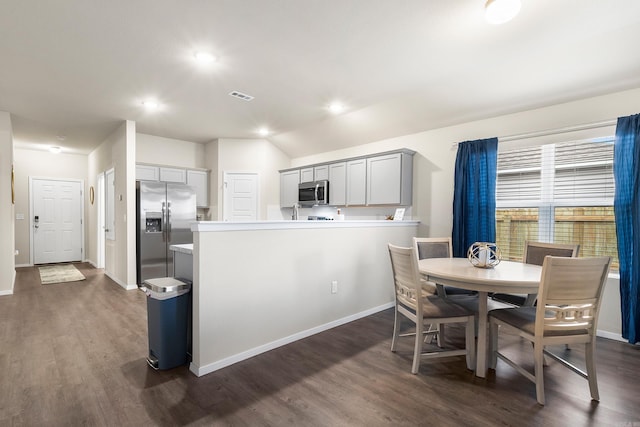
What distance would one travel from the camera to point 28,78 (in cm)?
336

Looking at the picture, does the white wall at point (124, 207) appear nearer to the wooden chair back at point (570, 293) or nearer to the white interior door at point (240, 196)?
the white interior door at point (240, 196)

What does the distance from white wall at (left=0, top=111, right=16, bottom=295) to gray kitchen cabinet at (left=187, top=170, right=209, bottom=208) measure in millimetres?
2514

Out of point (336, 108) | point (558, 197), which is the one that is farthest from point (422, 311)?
point (336, 108)

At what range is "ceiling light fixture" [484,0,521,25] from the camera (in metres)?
1.98

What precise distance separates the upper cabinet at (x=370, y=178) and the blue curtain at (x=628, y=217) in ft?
7.21

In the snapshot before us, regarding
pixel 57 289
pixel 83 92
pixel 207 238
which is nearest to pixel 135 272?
pixel 57 289

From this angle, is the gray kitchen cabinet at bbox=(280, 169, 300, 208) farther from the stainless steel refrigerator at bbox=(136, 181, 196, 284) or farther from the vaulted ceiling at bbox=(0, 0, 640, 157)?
the stainless steel refrigerator at bbox=(136, 181, 196, 284)

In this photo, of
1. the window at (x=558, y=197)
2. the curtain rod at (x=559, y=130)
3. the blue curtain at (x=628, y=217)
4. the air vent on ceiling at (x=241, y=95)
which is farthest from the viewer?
the air vent on ceiling at (x=241, y=95)

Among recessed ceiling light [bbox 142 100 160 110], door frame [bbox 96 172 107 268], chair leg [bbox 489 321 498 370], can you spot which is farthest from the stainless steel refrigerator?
chair leg [bbox 489 321 498 370]

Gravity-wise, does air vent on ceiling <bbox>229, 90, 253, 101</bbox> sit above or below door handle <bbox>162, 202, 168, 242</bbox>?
above

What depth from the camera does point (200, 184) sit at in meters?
6.26

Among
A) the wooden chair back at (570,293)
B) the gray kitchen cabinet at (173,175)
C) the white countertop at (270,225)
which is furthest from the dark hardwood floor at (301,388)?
the gray kitchen cabinet at (173,175)

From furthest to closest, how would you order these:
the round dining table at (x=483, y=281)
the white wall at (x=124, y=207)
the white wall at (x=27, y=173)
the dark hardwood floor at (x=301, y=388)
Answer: the white wall at (x=27, y=173)
the white wall at (x=124, y=207)
the round dining table at (x=483, y=281)
the dark hardwood floor at (x=301, y=388)

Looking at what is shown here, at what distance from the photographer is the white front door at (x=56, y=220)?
691cm
